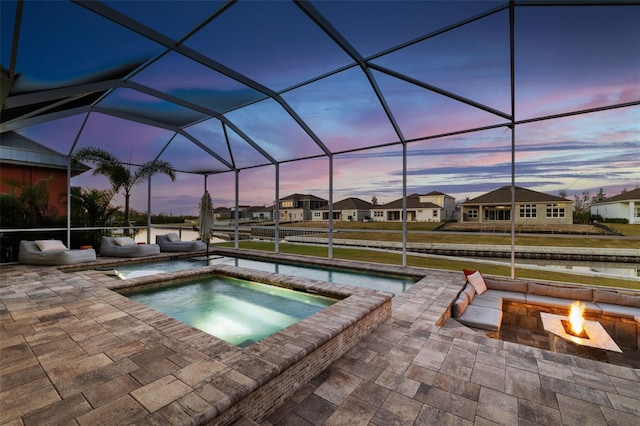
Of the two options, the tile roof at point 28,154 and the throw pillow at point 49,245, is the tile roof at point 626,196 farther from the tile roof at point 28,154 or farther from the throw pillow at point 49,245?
the tile roof at point 28,154

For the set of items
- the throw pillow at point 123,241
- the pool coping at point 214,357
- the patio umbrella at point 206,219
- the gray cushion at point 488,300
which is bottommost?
the gray cushion at point 488,300

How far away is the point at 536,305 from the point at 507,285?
2.30 feet

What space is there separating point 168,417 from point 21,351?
7.24 feet

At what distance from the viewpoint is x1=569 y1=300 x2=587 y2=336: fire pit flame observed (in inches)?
160

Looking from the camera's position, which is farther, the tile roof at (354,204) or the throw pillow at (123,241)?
the tile roof at (354,204)

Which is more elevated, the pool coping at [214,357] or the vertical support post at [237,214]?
the vertical support post at [237,214]

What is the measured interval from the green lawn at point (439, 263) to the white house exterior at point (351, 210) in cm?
126

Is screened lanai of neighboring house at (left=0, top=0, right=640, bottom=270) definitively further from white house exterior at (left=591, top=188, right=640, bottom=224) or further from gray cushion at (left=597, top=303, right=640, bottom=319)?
gray cushion at (left=597, top=303, right=640, bottom=319)

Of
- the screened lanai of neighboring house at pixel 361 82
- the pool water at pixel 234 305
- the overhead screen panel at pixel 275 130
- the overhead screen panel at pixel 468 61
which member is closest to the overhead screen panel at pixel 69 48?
the screened lanai of neighboring house at pixel 361 82

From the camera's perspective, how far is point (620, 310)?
15.5ft

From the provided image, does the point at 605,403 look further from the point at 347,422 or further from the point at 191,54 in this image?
the point at 191,54

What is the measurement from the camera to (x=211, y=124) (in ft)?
28.9

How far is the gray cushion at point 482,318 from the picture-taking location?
438 centimetres

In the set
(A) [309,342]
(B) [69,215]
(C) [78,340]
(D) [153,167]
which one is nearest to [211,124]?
(D) [153,167]
